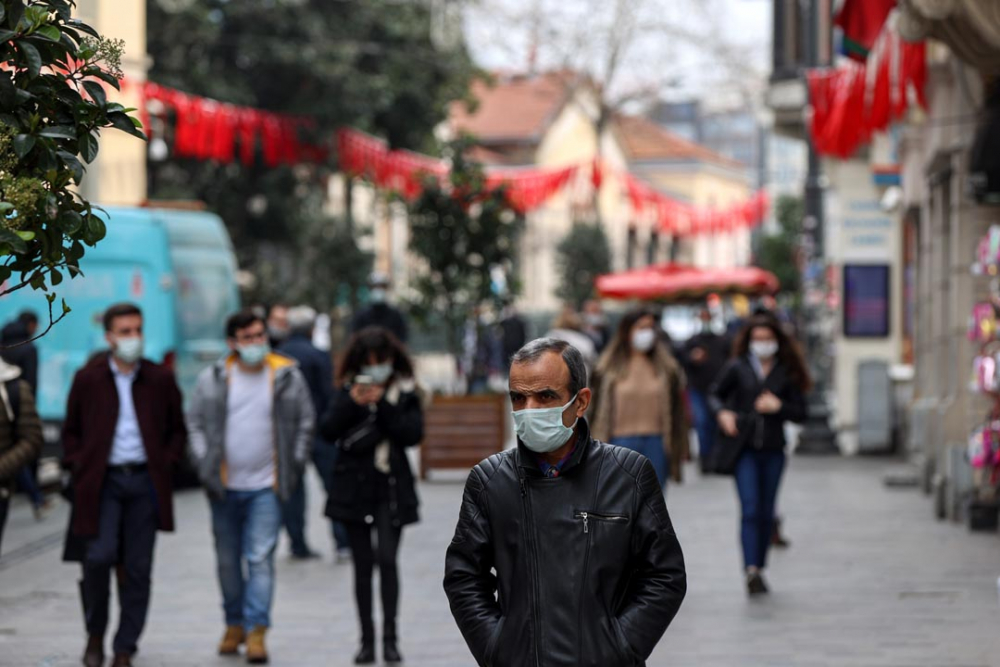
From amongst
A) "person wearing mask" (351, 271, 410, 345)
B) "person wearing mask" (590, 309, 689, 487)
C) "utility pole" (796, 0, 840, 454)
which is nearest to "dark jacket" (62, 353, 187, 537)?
"person wearing mask" (590, 309, 689, 487)

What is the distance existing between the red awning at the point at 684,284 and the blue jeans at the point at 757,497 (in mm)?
20658

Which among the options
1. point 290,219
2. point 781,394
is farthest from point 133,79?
point 781,394

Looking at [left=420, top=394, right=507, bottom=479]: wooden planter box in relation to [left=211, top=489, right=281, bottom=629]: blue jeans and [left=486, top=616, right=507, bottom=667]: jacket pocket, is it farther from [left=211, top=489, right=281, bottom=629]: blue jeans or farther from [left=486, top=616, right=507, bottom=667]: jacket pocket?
[left=486, top=616, right=507, bottom=667]: jacket pocket

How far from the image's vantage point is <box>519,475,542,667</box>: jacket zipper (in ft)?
14.4

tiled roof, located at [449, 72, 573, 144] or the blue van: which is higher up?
tiled roof, located at [449, 72, 573, 144]

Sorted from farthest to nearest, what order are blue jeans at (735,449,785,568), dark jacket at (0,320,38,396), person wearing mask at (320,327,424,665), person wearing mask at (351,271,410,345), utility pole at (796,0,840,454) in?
utility pole at (796,0,840,454) → person wearing mask at (351,271,410,345) → dark jacket at (0,320,38,396) → blue jeans at (735,449,785,568) → person wearing mask at (320,327,424,665)

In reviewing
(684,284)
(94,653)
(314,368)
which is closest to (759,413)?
(314,368)

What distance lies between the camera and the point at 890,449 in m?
21.8

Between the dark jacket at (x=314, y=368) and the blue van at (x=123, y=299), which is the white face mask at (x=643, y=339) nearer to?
the dark jacket at (x=314, y=368)

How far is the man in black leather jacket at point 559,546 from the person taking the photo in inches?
174

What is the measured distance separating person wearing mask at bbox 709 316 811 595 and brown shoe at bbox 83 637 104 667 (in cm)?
397

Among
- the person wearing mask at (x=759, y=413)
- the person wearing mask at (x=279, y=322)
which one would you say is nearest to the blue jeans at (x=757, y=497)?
the person wearing mask at (x=759, y=413)

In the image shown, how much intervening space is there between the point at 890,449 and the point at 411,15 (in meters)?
13.9

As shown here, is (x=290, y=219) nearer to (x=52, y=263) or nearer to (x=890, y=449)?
(x=890, y=449)
